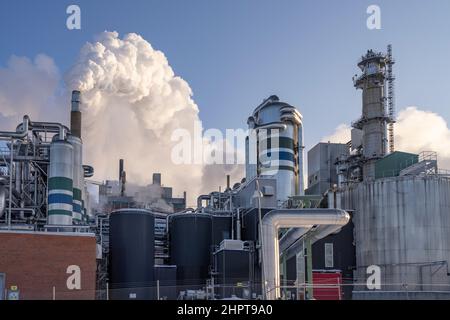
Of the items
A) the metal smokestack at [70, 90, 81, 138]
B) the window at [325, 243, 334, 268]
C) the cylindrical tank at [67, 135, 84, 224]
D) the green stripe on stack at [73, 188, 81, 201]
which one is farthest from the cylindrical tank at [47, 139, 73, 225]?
the window at [325, 243, 334, 268]

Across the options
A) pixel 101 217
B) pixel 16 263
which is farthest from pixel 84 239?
pixel 101 217

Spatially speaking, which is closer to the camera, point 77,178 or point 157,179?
point 77,178

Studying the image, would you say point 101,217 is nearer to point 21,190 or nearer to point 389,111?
point 21,190

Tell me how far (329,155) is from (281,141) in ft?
78.2

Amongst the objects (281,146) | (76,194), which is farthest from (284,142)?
(76,194)

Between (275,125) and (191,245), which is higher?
(275,125)

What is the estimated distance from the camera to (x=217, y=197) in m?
63.9

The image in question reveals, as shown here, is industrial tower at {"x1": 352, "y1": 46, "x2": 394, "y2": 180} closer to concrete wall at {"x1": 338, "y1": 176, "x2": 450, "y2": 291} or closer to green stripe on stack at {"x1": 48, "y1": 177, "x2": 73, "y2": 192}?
concrete wall at {"x1": 338, "y1": 176, "x2": 450, "y2": 291}

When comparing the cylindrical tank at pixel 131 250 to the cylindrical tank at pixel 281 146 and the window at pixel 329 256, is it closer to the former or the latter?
the window at pixel 329 256

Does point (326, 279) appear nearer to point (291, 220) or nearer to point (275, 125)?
point (275, 125)

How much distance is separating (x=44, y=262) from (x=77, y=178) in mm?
12461

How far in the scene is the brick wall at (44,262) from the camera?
37.8 m

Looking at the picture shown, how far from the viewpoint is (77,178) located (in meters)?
50.1

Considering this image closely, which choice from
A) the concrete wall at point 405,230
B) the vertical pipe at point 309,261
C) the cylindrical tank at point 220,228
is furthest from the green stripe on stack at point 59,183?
the concrete wall at point 405,230
